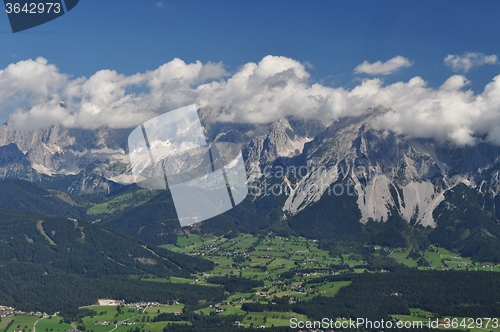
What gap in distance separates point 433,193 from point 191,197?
180471 mm

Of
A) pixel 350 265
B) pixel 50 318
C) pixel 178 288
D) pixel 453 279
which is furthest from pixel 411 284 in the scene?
pixel 50 318

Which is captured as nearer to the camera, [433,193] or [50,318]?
[50,318]

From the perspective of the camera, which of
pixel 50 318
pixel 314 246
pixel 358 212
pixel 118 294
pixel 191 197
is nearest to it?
pixel 191 197

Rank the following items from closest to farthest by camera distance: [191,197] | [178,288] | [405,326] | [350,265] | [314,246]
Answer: [191,197] < [405,326] < [178,288] < [350,265] < [314,246]

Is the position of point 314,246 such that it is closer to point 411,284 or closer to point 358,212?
point 358,212

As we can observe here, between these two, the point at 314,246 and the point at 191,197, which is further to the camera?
the point at 314,246

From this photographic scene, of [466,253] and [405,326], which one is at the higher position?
[405,326]

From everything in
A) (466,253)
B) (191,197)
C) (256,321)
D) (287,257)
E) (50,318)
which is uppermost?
(191,197)

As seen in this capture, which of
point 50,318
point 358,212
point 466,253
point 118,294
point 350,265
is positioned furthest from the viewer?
point 358,212

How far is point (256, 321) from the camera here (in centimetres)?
8394

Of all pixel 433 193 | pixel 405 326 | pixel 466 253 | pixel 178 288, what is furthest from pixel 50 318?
pixel 433 193

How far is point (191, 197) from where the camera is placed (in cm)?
3506

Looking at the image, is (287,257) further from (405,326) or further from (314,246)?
(405,326)

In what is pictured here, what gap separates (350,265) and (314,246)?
33.0 metres
